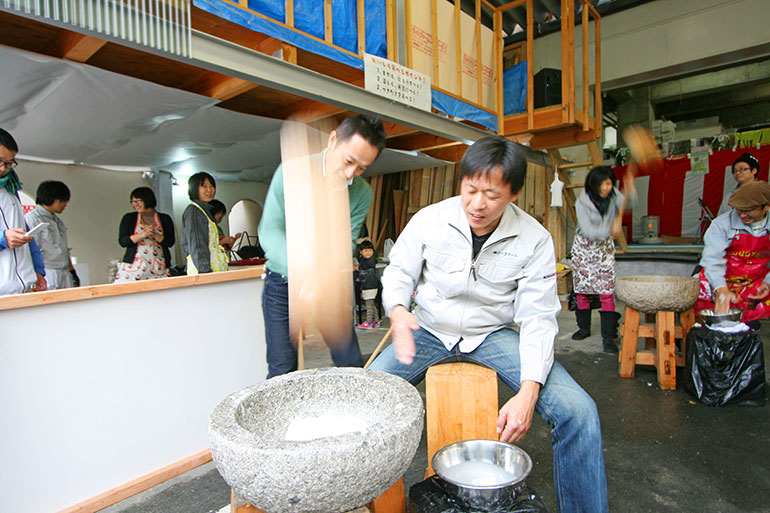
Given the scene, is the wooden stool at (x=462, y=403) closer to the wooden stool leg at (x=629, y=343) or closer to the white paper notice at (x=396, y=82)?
the wooden stool leg at (x=629, y=343)

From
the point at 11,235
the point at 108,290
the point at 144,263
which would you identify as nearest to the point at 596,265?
the point at 108,290

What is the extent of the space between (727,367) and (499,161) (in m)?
2.60

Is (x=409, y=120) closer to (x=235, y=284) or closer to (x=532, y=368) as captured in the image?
(x=235, y=284)

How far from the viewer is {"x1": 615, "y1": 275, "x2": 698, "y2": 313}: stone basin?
318 cm

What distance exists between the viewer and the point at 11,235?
2141 mm

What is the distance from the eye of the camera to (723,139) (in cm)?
880

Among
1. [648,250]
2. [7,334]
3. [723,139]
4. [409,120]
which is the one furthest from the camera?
[723,139]

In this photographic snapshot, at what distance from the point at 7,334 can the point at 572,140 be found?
6.24 meters

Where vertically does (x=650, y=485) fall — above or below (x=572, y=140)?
below

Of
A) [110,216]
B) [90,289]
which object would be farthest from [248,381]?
[110,216]

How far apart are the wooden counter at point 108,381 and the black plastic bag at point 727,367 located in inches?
121

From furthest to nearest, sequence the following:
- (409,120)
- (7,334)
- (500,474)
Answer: (409,120), (7,334), (500,474)

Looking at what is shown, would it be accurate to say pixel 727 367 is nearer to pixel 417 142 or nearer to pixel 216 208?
pixel 417 142

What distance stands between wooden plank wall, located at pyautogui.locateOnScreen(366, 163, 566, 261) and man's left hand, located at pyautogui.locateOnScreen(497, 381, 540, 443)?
593 cm
